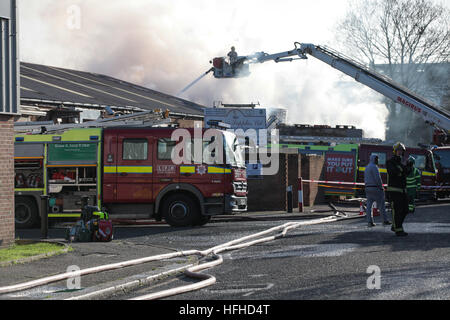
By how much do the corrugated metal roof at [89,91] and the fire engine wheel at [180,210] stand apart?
11044 millimetres

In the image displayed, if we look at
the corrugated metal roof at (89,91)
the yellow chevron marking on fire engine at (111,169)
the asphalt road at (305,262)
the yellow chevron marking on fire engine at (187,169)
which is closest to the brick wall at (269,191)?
the yellow chevron marking on fire engine at (187,169)

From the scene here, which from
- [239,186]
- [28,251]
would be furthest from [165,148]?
[28,251]

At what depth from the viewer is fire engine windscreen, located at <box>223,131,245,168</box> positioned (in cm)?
1805

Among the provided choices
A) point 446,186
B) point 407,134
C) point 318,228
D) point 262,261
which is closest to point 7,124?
point 262,261

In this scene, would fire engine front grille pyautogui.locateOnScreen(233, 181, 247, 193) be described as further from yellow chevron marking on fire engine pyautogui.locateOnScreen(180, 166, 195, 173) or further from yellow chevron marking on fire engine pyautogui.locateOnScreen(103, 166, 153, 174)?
yellow chevron marking on fire engine pyautogui.locateOnScreen(103, 166, 153, 174)

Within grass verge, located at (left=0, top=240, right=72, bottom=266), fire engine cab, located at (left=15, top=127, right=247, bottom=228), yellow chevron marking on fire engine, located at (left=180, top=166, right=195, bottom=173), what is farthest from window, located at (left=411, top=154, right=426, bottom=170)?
grass verge, located at (left=0, top=240, right=72, bottom=266)

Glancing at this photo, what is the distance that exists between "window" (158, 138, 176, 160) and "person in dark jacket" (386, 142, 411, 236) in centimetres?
570

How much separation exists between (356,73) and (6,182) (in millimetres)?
15935

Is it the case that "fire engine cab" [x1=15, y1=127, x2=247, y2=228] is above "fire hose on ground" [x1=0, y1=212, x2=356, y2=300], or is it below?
above

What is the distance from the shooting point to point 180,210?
17984 millimetres

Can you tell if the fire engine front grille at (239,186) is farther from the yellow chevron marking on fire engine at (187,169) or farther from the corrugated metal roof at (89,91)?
the corrugated metal roof at (89,91)

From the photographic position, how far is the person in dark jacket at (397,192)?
14125mm

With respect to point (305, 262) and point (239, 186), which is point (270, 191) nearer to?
point (239, 186)

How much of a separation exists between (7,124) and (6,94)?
0.54 m
